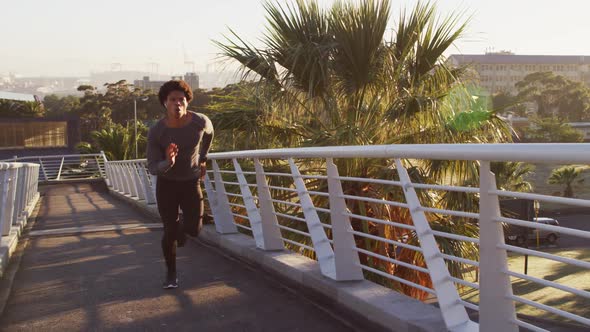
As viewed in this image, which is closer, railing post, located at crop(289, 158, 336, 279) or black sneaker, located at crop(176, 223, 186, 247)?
railing post, located at crop(289, 158, 336, 279)

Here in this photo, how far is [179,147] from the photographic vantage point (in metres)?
6.08

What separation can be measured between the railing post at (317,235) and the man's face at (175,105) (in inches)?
38.6

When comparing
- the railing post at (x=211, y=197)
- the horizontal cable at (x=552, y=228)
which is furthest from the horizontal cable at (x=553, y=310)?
the railing post at (x=211, y=197)

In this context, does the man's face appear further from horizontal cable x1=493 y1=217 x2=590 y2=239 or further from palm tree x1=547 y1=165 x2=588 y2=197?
palm tree x1=547 y1=165 x2=588 y2=197

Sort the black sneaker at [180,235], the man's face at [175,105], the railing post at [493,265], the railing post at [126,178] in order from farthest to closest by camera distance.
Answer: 1. the railing post at [126,178]
2. the black sneaker at [180,235]
3. the man's face at [175,105]
4. the railing post at [493,265]

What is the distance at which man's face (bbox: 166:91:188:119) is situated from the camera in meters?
5.99

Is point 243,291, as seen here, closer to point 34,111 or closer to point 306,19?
point 306,19

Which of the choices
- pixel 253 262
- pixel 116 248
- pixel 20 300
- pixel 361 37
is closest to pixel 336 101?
pixel 361 37

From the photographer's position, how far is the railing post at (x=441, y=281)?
152 inches

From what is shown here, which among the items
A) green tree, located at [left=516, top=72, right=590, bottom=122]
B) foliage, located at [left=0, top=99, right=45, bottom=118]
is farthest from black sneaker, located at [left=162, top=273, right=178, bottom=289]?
green tree, located at [left=516, top=72, right=590, bottom=122]

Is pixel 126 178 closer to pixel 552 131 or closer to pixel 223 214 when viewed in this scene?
pixel 223 214

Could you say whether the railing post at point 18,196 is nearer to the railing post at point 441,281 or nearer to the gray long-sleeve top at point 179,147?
the gray long-sleeve top at point 179,147

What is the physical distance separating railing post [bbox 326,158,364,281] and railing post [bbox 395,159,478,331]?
1.17 m

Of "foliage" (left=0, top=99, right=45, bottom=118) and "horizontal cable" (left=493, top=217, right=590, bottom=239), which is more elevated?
"foliage" (left=0, top=99, right=45, bottom=118)
